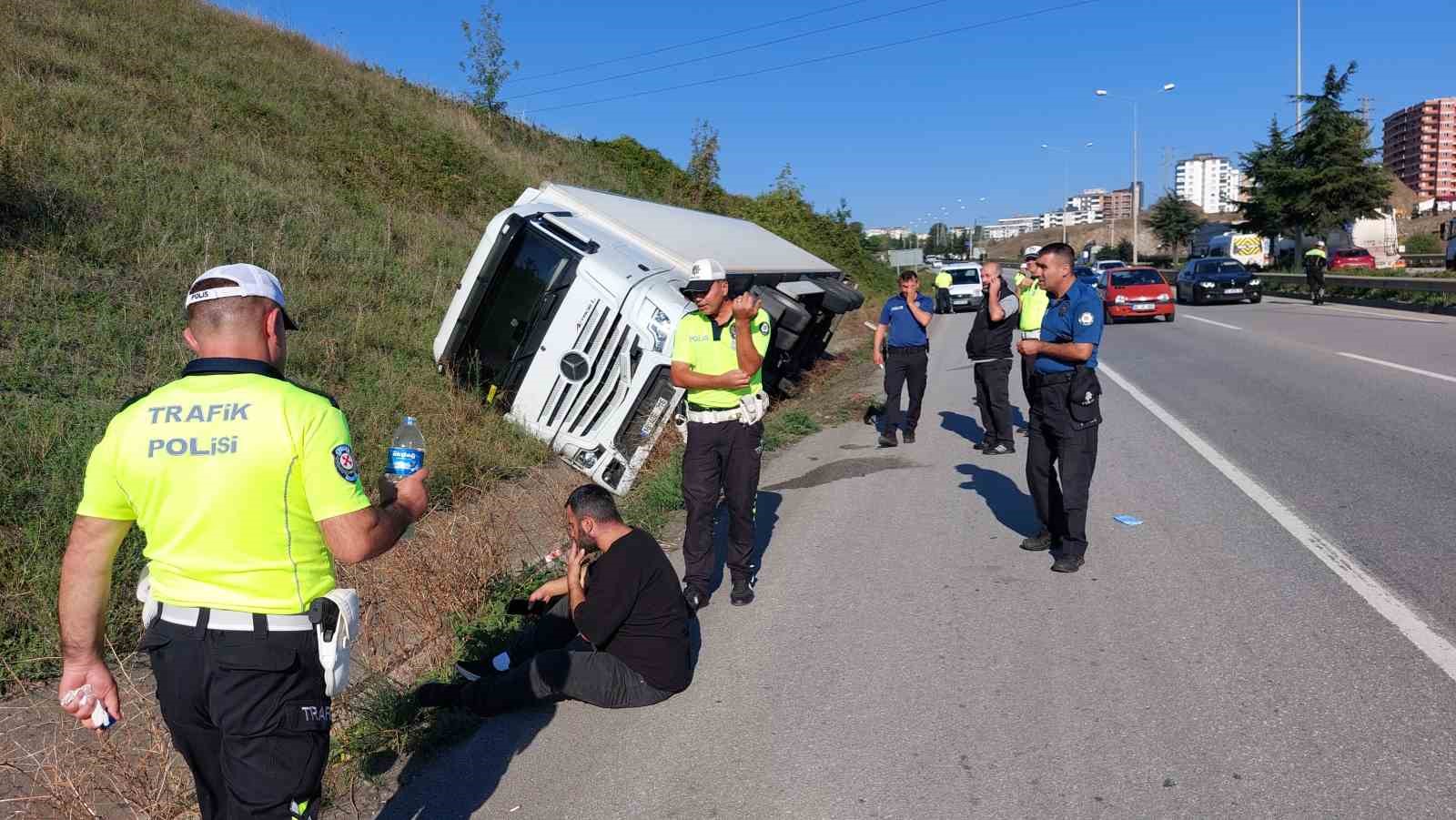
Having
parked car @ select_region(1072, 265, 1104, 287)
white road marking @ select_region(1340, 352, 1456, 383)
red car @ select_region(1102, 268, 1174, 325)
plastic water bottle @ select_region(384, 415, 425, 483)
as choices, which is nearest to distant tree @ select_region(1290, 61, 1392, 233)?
parked car @ select_region(1072, 265, 1104, 287)

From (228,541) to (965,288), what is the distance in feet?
116

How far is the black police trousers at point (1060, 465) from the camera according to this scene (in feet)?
20.4

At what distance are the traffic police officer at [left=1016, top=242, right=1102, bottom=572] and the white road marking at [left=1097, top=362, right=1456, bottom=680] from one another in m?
1.35

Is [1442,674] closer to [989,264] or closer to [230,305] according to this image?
[230,305]

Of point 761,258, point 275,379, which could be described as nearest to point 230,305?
point 275,379

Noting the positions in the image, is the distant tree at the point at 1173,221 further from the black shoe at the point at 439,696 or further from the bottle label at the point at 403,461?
the bottle label at the point at 403,461

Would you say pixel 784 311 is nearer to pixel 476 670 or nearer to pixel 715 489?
pixel 715 489

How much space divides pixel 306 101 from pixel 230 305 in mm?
19374

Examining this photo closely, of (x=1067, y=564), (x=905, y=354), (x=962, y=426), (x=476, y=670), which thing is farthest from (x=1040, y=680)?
(x=962, y=426)

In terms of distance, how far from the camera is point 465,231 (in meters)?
18.4

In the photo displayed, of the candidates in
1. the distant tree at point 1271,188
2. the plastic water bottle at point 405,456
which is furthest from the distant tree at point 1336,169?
the plastic water bottle at point 405,456

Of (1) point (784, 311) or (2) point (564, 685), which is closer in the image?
(2) point (564, 685)

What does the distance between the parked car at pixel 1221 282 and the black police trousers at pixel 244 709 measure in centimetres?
3487

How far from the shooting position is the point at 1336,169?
4644 centimetres
